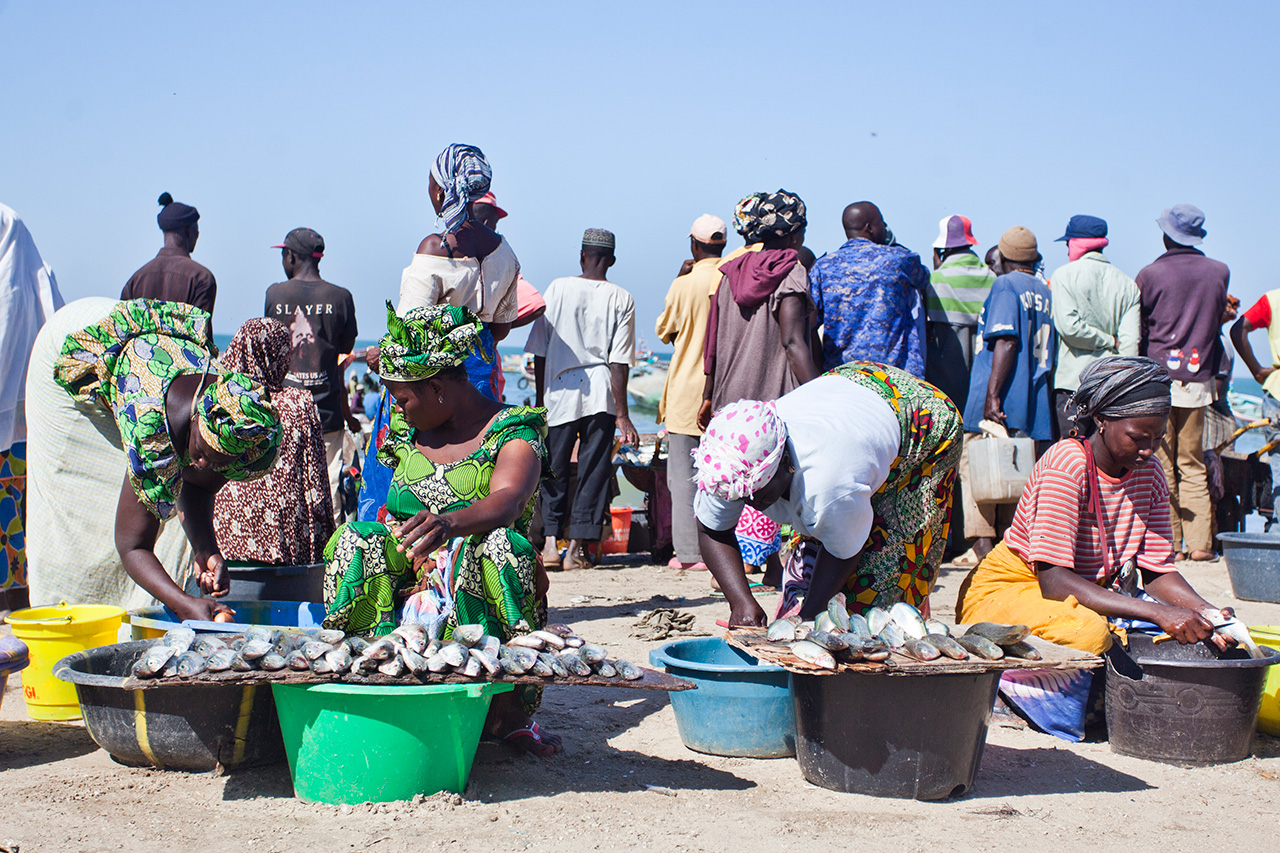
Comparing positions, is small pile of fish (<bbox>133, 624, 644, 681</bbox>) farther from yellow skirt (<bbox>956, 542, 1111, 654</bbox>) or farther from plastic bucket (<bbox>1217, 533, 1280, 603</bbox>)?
plastic bucket (<bbox>1217, 533, 1280, 603</bbox>)

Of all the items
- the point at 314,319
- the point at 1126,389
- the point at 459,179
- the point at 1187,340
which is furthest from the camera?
the point at 1187,340

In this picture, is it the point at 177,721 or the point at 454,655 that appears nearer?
the point at 454,655

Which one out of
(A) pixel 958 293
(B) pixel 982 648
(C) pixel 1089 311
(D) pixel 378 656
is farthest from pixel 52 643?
(C) pixel 1089 311

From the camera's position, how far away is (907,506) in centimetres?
399

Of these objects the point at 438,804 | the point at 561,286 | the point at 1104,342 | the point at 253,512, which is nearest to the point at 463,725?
the point at 438,804

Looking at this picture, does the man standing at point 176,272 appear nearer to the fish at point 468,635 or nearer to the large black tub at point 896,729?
the fish at point 468,635

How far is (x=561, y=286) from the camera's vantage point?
289 inches

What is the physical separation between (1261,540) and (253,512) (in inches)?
206

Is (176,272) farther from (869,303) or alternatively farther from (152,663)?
(152,663)

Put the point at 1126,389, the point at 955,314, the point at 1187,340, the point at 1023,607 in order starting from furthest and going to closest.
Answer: the point at 1187,340
the point at 955,314
the point at 1023,607
the point at 1126,389

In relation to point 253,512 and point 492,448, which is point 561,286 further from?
point 492,448

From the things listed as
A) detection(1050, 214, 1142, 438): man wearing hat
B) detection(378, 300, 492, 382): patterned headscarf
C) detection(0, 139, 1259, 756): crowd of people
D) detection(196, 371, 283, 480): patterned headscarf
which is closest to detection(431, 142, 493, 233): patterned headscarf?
detection(0, 139, 1259, 756): crowd of people

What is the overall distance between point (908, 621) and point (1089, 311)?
15.3ft

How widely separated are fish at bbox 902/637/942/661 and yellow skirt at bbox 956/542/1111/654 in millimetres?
814
